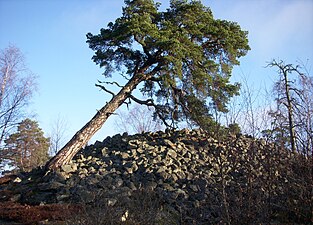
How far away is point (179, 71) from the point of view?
10.9 metres

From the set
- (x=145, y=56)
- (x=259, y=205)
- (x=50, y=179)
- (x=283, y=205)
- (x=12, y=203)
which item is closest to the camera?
(x=259, y=205)

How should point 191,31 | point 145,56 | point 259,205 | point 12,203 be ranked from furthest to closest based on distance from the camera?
point 145,56, point 191,31, point 12,203, point 259,205

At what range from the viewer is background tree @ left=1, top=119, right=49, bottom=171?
79.0 feet

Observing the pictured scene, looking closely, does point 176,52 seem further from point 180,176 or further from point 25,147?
point 25,147

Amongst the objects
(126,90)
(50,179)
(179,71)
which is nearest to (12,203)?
(50,179)

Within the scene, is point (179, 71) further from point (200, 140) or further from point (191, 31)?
point (200, 140)

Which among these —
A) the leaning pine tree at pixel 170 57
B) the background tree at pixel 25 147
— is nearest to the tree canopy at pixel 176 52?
the leaning pine tree at pixel 170 57

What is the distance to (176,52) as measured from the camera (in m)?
10.8

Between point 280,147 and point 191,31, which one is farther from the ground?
point 191,31

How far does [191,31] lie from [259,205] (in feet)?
25.7

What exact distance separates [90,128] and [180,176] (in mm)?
3938

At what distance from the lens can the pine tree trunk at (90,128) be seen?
10805mm

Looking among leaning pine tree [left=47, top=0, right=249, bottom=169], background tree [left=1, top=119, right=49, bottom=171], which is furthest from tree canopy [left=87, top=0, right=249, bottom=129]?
background tree [left=1, top=119, right=49, bottom=171]

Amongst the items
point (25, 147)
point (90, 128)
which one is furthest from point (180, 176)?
point (25, 147)
